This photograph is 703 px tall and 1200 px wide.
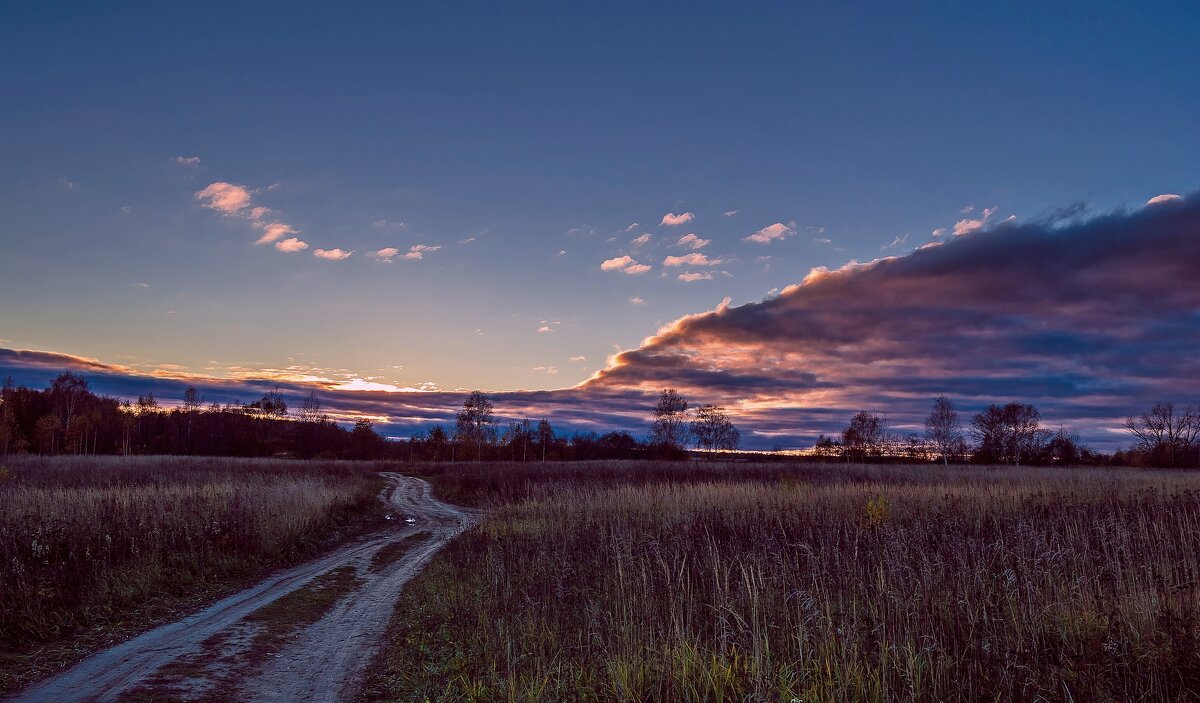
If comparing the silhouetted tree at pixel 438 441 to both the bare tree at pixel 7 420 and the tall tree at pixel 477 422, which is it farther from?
the bare tree at pixel 7 420

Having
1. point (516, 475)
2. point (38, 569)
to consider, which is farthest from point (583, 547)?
point (516, 475)

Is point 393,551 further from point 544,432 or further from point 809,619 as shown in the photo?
point 544,432

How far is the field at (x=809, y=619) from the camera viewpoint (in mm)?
4723

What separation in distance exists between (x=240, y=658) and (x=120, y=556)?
657cm

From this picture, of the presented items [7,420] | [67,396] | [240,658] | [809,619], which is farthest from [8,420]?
→ [809,619]

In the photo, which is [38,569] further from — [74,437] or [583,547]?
→ [74,437]

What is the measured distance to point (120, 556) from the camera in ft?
39.6

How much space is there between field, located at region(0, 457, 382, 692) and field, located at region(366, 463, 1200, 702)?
14.3 ft

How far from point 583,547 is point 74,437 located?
10537 centimetres

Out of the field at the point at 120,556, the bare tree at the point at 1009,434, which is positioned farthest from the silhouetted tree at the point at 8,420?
the bare tree at the point at 1009,434

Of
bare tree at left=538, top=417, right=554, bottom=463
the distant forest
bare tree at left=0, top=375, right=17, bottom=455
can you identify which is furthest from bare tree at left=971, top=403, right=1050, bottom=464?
bare tree at left=0, top=375, right=17, bottom=455

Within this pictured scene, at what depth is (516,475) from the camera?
38.9m

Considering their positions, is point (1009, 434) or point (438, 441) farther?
point (438, 441)

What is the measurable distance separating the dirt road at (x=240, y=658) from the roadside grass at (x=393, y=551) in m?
2.02
